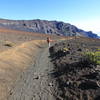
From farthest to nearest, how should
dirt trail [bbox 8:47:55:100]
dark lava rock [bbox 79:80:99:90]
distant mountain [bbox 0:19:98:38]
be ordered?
1. distant mountain [bbox 0:19:98:38]
2. dirt trail [bbox 8:47:55:100]
3. dark lava rock [bbox 79:80:99:90]

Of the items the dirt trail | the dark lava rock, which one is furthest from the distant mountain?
the dark lava rock

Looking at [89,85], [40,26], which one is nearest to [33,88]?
[89,85]

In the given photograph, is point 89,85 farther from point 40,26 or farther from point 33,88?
point 40,26

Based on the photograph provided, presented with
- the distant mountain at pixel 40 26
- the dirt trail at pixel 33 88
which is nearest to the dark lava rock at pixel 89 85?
the dirt trail at pixel 33 88

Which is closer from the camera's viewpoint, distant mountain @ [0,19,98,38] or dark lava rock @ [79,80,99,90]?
dark lava rock @ [79,80,99,90]

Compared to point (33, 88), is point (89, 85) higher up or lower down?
higher up

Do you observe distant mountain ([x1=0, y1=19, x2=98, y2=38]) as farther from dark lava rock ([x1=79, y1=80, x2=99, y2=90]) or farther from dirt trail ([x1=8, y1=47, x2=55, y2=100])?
dark lava rock ([x1=79, y1=80, x2=99, y2=90])

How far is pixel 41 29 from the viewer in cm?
15138

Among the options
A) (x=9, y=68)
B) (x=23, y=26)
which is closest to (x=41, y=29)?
(x=23, y=26)

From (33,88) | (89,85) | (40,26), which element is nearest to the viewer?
(89,85)

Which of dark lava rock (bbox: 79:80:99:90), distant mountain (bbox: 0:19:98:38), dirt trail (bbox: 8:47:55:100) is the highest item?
dark lava rock (bbox: 79:80:99:90)

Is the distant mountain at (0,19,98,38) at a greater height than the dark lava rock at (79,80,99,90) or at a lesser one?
lesser

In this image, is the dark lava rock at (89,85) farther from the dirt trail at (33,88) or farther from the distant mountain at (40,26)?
the distant mountain at (40,26)

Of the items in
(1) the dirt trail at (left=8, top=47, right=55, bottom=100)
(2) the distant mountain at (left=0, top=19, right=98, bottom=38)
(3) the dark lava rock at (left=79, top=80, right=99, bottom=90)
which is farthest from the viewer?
(2) the distant mountain at (left=0, top=19, right=98, bottom=38)
